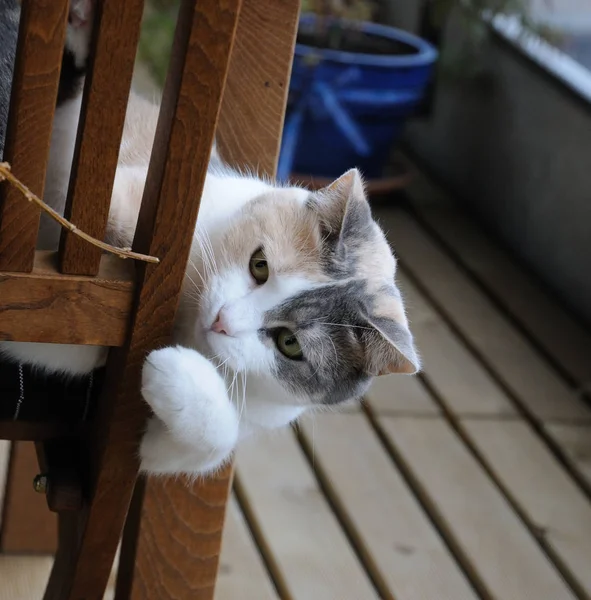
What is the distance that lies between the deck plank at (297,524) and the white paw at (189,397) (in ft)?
2.09

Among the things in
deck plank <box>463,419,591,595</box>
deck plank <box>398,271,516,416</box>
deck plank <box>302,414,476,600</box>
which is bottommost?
deck plank <box>302,414,476,600</box>

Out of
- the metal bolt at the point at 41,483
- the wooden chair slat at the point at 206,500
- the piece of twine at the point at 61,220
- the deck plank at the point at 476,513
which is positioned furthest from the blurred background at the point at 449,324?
the piece of twine at the point at 61,220

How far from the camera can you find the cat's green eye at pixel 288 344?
0.88 m

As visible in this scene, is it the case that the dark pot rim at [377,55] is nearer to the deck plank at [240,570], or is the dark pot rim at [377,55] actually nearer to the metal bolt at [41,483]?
the deck plank at [240,570]

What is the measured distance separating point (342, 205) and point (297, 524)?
732mm

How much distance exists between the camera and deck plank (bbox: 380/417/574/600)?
4.74ft

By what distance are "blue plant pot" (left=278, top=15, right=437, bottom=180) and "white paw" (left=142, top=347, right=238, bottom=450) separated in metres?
1.49

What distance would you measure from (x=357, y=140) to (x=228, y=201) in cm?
146

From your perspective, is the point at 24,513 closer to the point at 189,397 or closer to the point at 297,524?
the point at 297,524

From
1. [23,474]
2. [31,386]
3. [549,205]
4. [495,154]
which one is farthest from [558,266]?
[31,386]

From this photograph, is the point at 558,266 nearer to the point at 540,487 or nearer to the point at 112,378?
the point at 540,487

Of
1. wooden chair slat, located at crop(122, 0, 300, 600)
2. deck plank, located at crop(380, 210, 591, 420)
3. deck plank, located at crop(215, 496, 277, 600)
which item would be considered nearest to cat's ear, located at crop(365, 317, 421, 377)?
wooden chair slat, located at crop(122, 0, 300, 600)

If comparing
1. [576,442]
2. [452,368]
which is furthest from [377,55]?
[576,442]

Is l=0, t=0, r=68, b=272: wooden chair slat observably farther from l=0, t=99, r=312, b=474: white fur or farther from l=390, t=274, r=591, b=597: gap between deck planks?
l=390, t=274, r=591, b=597: gap between deck planks
